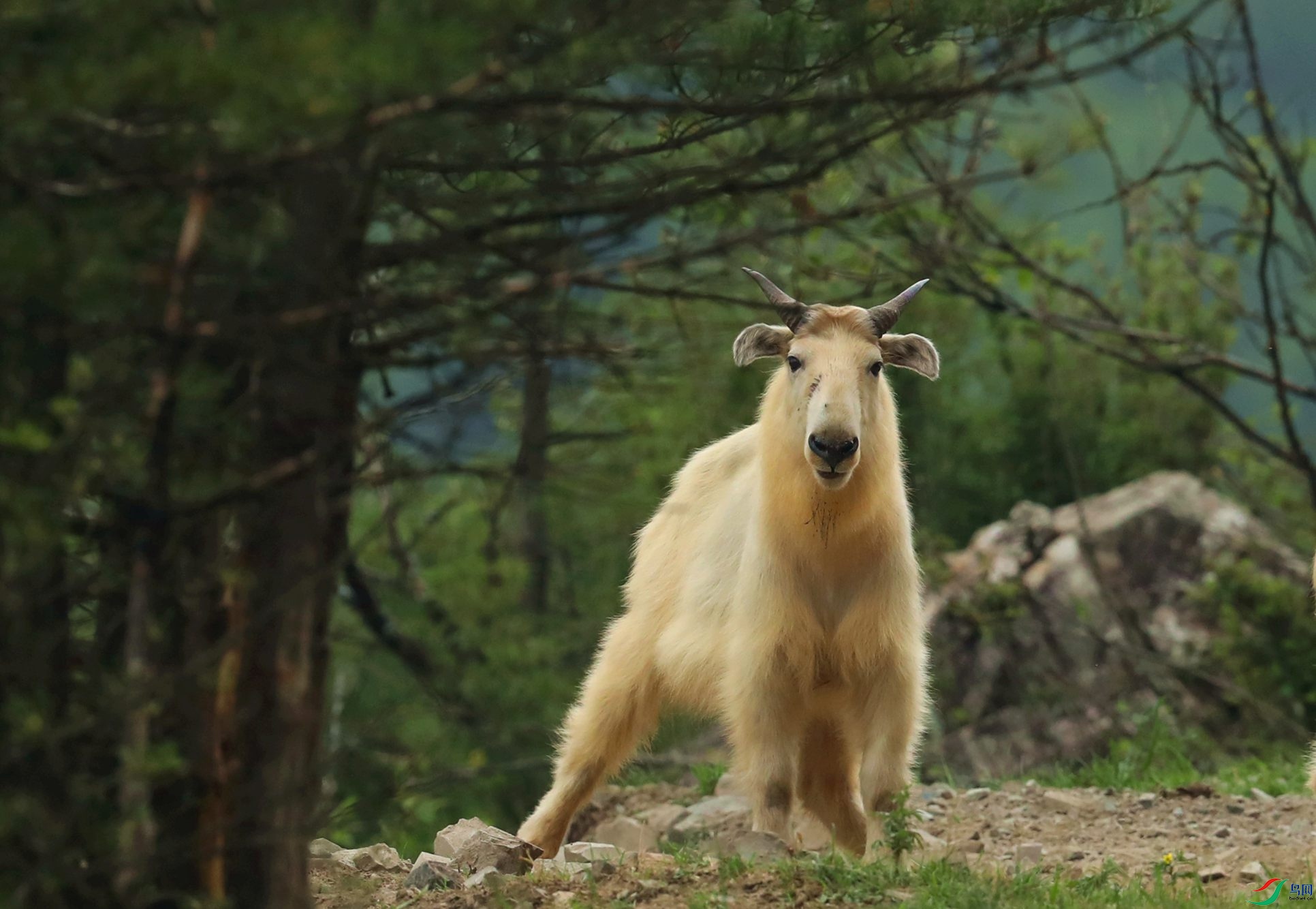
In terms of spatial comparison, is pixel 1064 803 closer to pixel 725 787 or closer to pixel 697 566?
pixel 725 787

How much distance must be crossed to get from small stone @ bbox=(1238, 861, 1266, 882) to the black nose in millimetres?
2273

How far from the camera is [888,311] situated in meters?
6.65

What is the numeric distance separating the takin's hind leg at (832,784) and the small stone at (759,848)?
0.90 metres

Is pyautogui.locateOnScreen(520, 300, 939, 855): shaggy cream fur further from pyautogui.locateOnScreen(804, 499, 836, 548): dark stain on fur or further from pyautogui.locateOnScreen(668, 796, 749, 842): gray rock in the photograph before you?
pyautogui.locateOnScreen(668, 796, 749, 842): gray rock

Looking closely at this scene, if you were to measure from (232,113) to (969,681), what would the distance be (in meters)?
12.4

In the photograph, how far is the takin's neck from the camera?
6.54 metres

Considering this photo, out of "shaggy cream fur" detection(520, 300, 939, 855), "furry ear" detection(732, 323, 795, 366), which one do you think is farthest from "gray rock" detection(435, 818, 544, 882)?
"furry ear" detection(732, 323, 795, 366)

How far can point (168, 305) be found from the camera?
3.09 m

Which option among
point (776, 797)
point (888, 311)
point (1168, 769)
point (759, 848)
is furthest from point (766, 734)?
point (1168, 769)

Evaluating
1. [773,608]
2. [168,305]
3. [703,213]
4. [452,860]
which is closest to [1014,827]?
[773,608]

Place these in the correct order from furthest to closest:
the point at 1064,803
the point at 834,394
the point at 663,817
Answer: the point at 663,817 → the point at 1064,803 → the point at 834,394

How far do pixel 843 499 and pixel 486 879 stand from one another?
224 centimetres

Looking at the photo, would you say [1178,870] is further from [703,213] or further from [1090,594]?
[1090,594]

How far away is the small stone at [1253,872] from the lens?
233 inches
